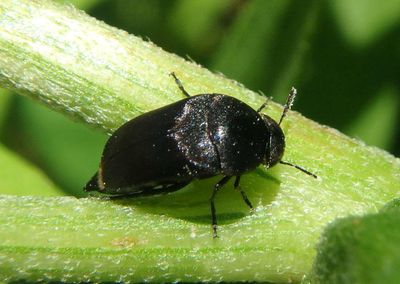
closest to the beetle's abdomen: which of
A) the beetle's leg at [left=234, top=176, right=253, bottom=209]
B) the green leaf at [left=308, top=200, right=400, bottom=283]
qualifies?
the beetle's leg at [left=234, top=176, right=253, bottom=209]

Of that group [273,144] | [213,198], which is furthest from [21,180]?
[273,144]

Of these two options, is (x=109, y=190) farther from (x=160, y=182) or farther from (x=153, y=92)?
(x=153, y=92)

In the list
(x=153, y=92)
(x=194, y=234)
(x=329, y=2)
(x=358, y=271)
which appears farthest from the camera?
(x=329, y=2)

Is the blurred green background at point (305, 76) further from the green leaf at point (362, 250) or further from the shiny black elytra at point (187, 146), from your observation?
the green leaf at point (362, 250)

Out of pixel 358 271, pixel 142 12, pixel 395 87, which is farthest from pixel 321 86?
pixel 358 271

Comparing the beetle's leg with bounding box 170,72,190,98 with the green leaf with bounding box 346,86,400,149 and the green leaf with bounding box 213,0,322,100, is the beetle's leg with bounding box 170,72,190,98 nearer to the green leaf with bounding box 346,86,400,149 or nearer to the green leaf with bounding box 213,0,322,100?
the green leaf with bounding box 213,0,322,100

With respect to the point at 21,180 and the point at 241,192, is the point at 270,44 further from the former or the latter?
the point at 21,180
